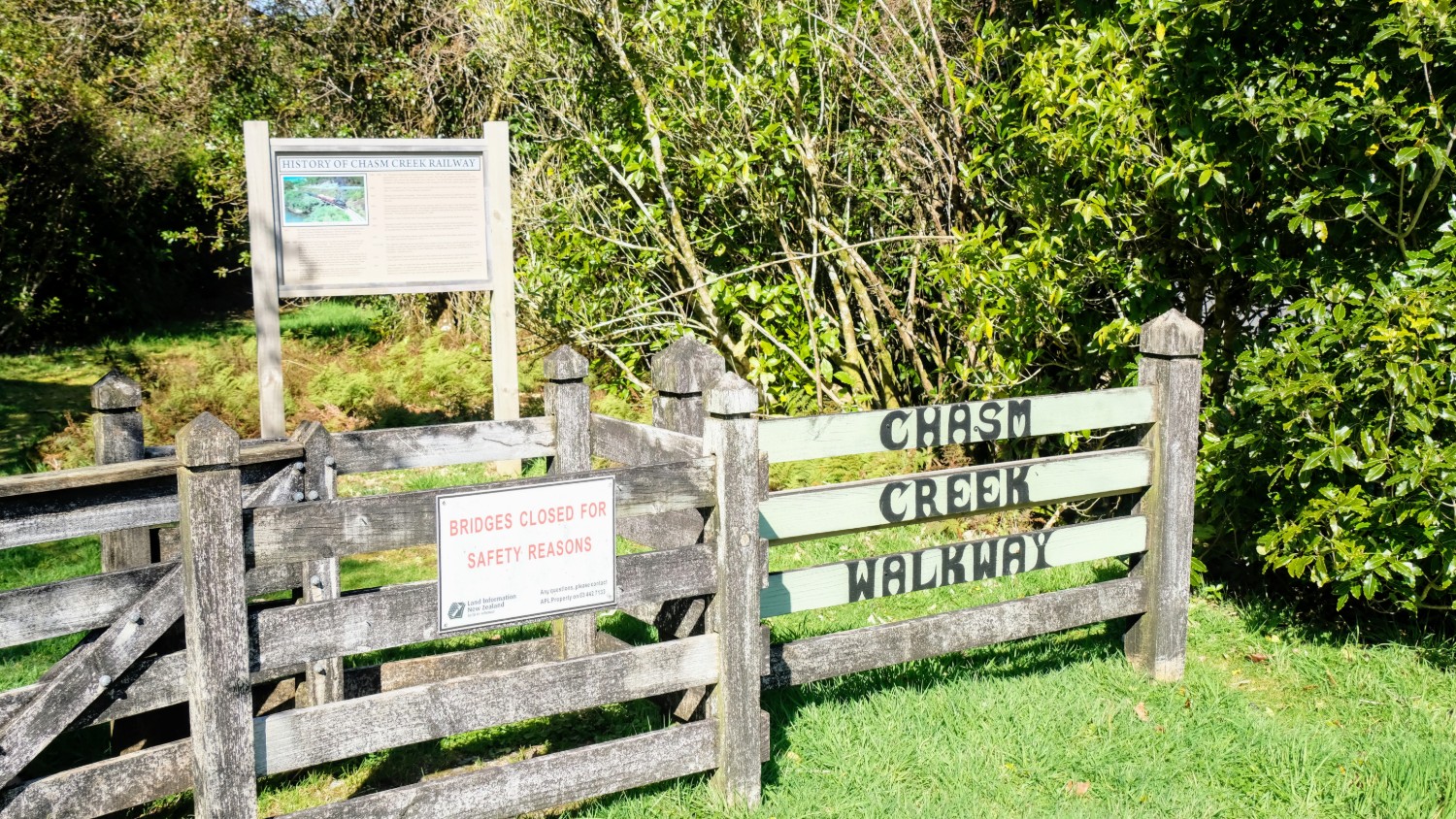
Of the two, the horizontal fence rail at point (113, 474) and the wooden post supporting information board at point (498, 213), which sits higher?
the wooden post supporting information board at point (498, 213)

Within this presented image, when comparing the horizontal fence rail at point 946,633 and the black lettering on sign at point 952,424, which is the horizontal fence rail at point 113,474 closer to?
the horizontal fence rail at point 946,633

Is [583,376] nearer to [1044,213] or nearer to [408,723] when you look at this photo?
[408,723]

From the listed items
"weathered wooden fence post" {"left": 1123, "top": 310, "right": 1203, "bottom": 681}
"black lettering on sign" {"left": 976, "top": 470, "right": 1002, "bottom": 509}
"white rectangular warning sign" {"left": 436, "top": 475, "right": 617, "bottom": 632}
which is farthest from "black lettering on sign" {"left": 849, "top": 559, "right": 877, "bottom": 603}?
"weathered wooden fence post" {"left": 1123, "top": 310, "right": 1203, "bottom": 681}

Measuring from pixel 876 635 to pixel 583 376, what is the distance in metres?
1.42

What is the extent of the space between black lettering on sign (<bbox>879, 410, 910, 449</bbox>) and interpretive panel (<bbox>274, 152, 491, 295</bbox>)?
10.7ft

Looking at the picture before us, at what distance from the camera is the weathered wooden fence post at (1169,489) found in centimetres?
480

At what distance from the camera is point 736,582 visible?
3721 millimetres

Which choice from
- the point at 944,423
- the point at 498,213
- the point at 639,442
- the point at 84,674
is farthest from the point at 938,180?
the point at 84,674

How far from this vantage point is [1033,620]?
15.1 ft

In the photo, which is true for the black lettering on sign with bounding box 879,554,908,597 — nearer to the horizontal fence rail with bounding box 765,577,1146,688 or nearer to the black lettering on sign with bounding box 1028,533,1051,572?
the horizontal fence rail with bounding box 765,577,1146,688

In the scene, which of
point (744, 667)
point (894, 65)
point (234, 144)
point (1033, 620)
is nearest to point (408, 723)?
point (744, 667)

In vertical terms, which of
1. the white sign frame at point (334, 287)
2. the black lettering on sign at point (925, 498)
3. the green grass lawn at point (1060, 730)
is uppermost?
the white sign frame at point (334, 287)

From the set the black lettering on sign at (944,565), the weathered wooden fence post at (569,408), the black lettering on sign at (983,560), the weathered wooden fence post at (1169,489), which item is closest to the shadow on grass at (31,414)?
the weathered wooden fence post at (569,408)

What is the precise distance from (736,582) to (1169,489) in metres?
2.10
